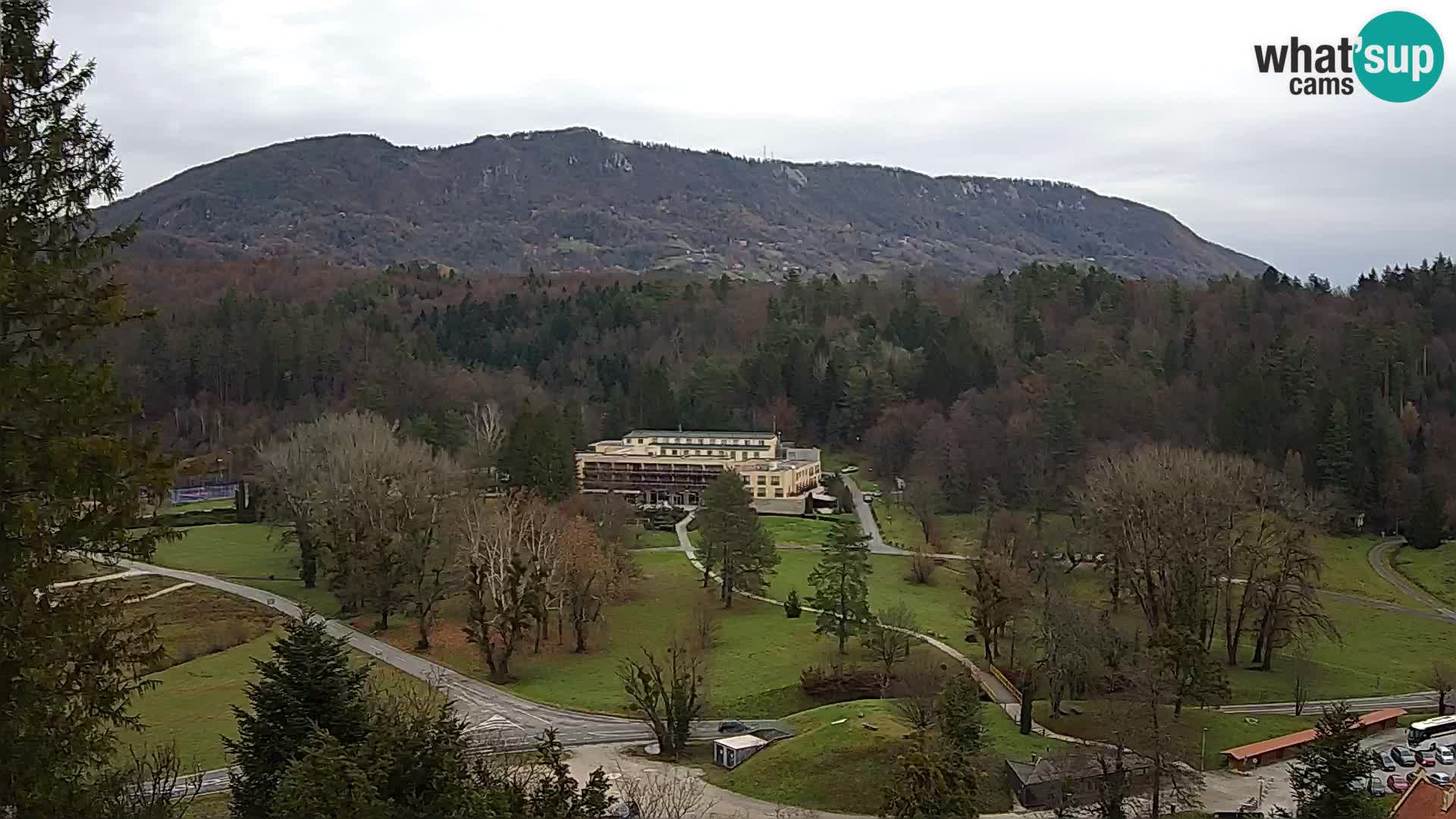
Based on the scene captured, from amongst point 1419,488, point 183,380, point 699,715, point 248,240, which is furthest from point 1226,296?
point 248,240

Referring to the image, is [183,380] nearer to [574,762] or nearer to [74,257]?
[574,762]

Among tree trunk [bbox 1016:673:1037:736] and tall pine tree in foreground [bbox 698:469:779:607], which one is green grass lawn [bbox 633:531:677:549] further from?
tree trunk [bbox 1016:673:1037:736]

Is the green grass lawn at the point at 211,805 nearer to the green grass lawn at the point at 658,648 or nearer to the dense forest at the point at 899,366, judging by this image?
the green grass lawn at the point at 658,648

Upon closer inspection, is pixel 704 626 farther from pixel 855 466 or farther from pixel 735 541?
pixel 855 466

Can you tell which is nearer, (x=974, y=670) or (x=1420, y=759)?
(x=1420, y=759)

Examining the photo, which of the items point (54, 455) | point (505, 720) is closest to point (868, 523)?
point (505, 720)

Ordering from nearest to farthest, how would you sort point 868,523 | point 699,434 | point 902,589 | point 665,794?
1. point 665,794
2. point 902,589
3. point 868,523
4. point 699,434

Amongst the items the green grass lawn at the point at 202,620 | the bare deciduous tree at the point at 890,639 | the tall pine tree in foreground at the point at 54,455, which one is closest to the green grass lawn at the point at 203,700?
the green grass lawn at the point at 202,620
